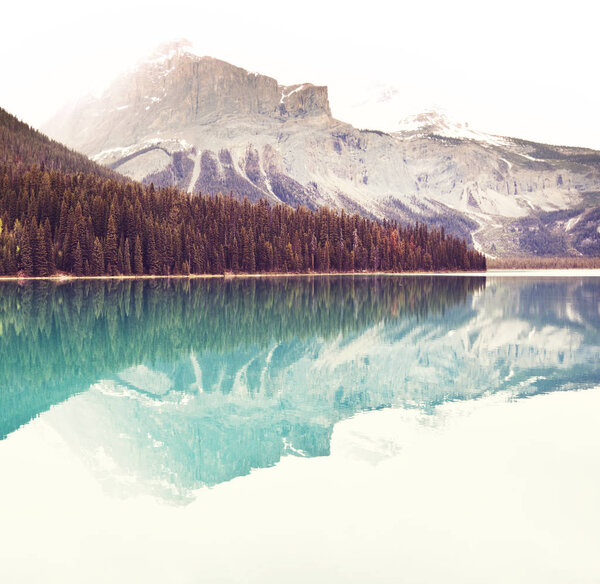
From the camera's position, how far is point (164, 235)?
13112cm

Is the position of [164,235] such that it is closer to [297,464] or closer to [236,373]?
[236,373]

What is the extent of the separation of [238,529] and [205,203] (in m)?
151

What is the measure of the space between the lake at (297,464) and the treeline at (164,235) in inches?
3618

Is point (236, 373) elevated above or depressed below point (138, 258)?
below

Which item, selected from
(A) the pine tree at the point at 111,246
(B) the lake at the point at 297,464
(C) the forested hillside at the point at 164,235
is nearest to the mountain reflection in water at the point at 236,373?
(B) the lake at the point at 297,464

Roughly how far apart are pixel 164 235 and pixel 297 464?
122 metres

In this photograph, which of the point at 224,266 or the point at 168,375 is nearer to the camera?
the point at 168,375

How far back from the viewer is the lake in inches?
393

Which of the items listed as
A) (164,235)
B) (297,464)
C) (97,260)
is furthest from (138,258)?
(297,464)

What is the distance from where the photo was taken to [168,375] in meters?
25.5

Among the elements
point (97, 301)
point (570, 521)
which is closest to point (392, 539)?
point (570, 521)

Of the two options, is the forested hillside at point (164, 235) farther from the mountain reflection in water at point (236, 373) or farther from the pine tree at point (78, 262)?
the mountain reflection in water at point (236, 373)

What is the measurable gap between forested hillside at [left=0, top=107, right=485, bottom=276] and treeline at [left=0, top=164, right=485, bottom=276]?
238mm

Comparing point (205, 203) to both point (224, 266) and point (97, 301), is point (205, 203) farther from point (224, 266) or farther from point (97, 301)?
point (97, 301)
